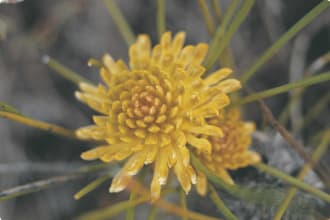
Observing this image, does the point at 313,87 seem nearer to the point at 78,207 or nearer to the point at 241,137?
the point at 241,137

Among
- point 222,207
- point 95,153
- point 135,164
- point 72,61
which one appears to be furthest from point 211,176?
point 72,61

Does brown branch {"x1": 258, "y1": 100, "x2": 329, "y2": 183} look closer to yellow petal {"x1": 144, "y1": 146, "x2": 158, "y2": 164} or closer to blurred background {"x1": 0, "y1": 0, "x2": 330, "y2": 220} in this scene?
yellow petal {"x1": 144, "y1": 146, "x2": 158, "y2": 164}

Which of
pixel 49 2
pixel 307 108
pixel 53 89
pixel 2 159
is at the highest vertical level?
pixel 49 2

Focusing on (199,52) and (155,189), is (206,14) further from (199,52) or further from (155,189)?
(155,189)

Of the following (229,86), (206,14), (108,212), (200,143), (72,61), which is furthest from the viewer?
(72,61)

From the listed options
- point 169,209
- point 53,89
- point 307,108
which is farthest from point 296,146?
point 53,89

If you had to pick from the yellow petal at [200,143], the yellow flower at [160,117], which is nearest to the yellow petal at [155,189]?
the yellow flower at [160,117]
